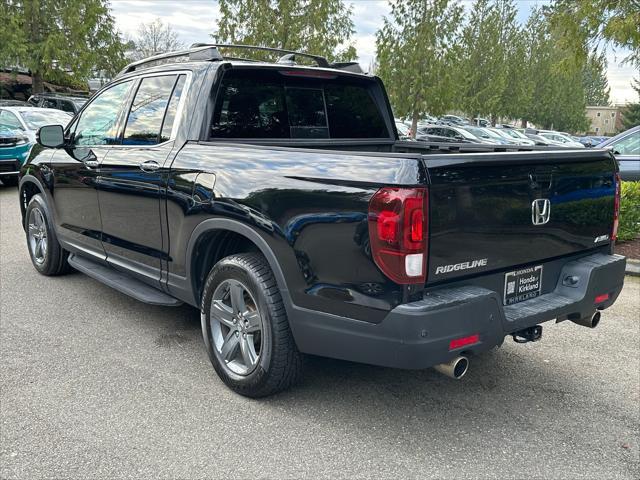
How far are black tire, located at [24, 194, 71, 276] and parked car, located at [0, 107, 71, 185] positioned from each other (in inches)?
255

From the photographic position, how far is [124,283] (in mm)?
4582

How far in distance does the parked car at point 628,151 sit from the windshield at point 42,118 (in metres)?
10.8

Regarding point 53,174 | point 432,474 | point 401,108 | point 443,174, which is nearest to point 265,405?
point 432,474

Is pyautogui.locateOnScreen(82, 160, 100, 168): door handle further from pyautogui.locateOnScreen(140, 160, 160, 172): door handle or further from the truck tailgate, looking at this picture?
the truck tailgate

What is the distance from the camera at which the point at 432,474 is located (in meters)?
2.88

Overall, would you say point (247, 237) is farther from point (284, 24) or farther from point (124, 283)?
point (284, 24)

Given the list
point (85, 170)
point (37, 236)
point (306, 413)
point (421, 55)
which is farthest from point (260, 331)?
point (421, 55)

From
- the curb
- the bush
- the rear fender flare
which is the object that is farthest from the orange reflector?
the bush

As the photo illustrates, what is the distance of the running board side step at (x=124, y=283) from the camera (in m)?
4.19

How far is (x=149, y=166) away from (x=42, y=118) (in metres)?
10.8

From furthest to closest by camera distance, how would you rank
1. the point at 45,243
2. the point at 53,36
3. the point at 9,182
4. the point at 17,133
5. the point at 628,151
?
the point at 53,36 < the point at 9,182 < the point at 17,133 < the point at 628,151 < the point at 45,243

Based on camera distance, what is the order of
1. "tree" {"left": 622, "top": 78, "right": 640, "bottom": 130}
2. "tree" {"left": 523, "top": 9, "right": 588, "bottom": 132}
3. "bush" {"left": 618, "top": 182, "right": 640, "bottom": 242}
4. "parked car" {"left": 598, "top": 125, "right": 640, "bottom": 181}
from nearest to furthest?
"bush" {"left": 618, "top": 182, "right": 640, "bottom": 242}
"parked car" {"left": 598, "top": 125, "right": 640, "bottom": 181}
"tree" {"left": 523, "top": 9, "right": 588, "bottom": 132}
"tree" {"left": 622, "top": 78, "right": 640, "bottom": 130}

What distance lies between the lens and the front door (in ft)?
15.8

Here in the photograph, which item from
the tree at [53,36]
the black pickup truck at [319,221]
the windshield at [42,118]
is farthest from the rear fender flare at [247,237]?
the tree at [53,36]
